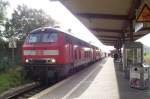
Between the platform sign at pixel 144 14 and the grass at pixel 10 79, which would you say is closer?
the platform sign at pixel 144 14

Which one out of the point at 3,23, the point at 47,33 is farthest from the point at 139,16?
the point at 3,23

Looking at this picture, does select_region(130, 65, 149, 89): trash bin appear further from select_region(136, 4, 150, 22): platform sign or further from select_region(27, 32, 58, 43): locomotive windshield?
select_region(136, 4, 150, 22): platform sign

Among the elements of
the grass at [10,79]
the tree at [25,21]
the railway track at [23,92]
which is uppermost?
the tree at [25,21]

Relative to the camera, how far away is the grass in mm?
19431

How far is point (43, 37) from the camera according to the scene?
19828 mm

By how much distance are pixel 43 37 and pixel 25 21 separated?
4053 centimetres

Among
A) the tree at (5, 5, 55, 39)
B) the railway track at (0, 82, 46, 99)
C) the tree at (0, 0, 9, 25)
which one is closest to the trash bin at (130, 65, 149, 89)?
the railway track at (0, 82, 46, 99)

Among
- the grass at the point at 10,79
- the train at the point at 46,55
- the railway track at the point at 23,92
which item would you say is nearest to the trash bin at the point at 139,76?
the train at the point at 46,55

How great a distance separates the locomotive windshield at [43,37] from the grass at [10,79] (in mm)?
2367

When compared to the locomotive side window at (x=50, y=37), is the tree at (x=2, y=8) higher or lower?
higher

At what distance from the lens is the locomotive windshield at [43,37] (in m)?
19.6

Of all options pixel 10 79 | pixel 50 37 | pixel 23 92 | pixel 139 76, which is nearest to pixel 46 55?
pixel 50 37

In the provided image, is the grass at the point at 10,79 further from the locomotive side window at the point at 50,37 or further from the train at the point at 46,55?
the locomotive side window at the point at 50,37

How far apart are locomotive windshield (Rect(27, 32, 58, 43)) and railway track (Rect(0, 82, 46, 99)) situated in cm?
218
